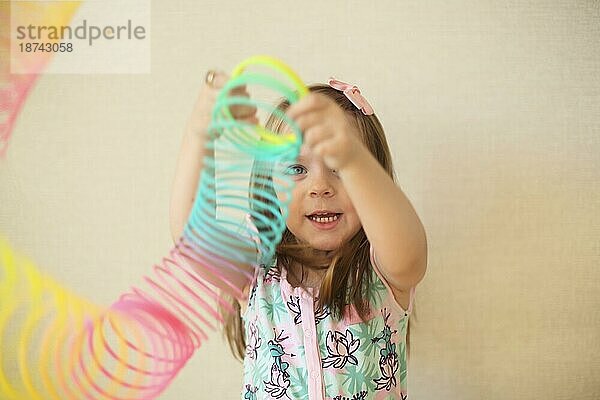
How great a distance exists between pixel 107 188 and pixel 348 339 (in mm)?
434

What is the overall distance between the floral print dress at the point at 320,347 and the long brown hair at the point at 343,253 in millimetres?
11

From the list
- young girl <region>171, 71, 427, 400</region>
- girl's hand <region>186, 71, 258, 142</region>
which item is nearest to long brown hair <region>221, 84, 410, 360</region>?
young girl <region>171, 71, 427, 400</region>

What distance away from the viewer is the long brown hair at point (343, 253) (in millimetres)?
1018

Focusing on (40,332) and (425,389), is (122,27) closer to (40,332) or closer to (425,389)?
(40,332)

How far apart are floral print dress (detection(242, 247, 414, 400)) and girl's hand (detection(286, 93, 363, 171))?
24 cm

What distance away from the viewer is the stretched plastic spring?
1.04 metres

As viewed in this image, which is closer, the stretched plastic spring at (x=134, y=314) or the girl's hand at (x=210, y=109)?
the girl's hand at (x=210, y=109)

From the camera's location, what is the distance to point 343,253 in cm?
103

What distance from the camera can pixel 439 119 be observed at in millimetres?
1186

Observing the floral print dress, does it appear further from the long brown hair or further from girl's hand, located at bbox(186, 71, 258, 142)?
girl's hand, located at bbox(186, 71, 258, 142)

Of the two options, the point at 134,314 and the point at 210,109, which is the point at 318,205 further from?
the point at 134,314

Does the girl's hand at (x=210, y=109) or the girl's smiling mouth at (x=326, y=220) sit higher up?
the girl's hand at (x=210, y=109)

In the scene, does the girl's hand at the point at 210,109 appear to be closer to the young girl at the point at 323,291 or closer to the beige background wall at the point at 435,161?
the young girl at the point at 323,291

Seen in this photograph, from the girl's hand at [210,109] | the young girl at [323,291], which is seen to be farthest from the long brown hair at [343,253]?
the girl's hand at [210,109]
